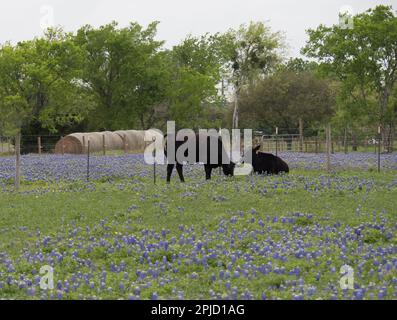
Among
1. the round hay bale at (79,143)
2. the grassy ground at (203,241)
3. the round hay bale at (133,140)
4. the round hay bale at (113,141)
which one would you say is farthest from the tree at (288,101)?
the grassy ground at (203,241)

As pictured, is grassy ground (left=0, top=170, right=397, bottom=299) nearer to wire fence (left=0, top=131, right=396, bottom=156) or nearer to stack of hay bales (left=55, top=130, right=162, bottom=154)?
wire fence (left=0, top=131, right=396, bottom=156)

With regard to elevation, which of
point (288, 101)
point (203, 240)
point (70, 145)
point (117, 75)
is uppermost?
point (117, 75)

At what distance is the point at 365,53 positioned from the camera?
1839 inches

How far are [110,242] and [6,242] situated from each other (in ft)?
7.31

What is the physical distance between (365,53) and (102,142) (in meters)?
22.5

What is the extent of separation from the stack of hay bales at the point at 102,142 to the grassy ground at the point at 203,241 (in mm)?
32172

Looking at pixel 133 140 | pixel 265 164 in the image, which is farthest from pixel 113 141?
pixel 265 164

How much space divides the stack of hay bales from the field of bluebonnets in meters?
31.4

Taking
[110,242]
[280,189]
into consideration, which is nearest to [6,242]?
Answer: [110,242]

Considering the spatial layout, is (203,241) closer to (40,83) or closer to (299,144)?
(299,144)

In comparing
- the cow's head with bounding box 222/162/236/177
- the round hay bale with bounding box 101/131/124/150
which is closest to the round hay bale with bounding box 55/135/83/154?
the round hay bale with bounding box 101/131/124/150

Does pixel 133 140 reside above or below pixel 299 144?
above

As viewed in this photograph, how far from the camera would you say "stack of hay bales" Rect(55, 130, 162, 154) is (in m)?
49.9

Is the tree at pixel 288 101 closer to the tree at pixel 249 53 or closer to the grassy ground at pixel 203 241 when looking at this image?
the tree at pixel 249 53
